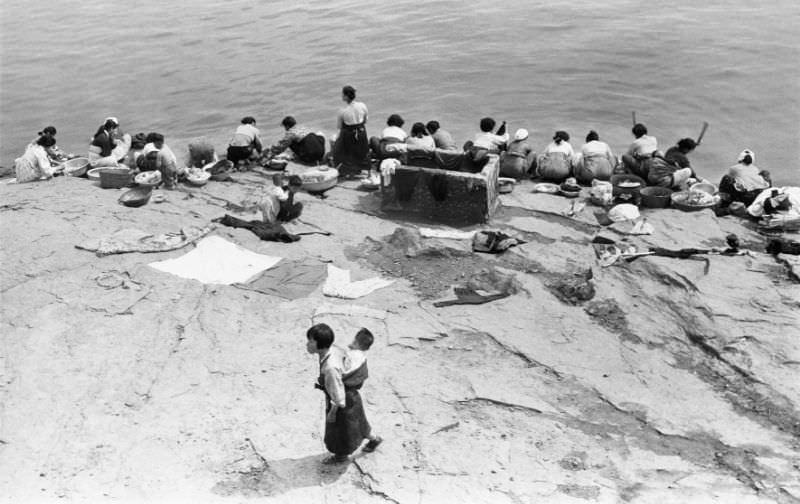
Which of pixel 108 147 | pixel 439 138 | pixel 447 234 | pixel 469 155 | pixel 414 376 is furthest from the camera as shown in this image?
pixel 108 147

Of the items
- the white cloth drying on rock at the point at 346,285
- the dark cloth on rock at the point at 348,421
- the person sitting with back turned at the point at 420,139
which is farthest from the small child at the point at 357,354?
the person sitting with back turned at the point at 420,139

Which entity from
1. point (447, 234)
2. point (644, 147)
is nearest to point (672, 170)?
point (644, 147)

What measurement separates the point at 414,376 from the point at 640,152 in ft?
23.4

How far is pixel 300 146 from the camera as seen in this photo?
14.3 meters

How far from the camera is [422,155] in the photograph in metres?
11.8

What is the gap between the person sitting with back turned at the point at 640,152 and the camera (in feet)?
41.9

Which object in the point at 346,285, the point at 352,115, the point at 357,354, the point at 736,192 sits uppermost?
the point at 352,115

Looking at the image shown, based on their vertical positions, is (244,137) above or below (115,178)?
above

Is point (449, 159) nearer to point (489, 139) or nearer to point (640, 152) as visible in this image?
point (489, 139)

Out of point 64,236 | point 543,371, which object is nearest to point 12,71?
point 64,236

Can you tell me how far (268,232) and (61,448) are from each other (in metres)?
4.55

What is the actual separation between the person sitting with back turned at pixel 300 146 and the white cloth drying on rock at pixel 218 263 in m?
4.39

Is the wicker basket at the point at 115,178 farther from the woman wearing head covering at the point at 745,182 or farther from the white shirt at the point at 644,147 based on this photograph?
the woman wearing head covering at the point at 745,182

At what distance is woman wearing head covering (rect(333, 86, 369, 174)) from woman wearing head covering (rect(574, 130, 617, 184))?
3.57 meters
